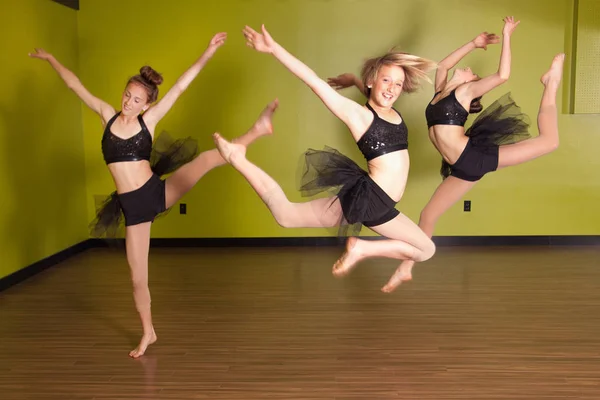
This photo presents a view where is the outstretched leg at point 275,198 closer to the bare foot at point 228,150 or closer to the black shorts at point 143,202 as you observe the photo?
the bare foot at point 228,150

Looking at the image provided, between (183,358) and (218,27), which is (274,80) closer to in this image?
(218,27)

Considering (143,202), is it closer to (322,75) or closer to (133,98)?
(133,98)

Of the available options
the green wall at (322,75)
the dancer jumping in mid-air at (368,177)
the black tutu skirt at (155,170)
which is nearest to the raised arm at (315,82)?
the dancer jumping in mid-air at (368,177)

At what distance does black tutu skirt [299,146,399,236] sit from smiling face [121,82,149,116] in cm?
97

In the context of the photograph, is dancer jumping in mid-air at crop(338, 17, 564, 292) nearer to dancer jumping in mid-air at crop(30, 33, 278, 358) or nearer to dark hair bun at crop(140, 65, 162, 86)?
dancer jumping in mid-air at crop(30, 33, 278, 358)

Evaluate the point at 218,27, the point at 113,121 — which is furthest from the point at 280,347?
the point at 218,27

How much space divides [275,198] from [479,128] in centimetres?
149

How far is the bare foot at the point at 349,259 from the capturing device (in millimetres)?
3008

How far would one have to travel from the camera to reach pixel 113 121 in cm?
336

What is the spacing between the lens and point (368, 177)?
3.11 m

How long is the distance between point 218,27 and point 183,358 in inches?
148

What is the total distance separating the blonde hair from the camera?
3035 mm

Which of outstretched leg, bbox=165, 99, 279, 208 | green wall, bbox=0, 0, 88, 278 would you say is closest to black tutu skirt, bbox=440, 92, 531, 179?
outstretched leg, bbox=165, 99, 279, 208

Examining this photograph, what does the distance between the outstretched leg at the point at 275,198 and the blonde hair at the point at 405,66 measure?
690 millimetres
